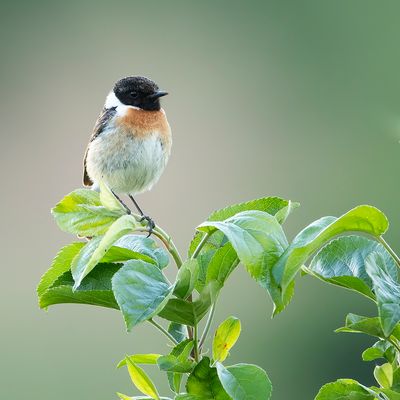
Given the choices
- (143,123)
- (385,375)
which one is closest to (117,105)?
(143,123)

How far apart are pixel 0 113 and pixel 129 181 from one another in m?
11.8

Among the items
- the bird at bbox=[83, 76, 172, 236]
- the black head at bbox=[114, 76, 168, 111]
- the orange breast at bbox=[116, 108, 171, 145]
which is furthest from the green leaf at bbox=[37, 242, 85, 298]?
the black head at bbox=[114, 76, 168, 111]

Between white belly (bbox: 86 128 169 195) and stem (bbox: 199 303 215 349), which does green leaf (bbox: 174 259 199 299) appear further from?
white belly (bbox: 86 128 169 195)

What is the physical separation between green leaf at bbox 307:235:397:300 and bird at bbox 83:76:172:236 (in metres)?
2.87

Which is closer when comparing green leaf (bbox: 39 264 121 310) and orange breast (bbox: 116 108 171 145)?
green leaf (bbox: 39 264 121 310)

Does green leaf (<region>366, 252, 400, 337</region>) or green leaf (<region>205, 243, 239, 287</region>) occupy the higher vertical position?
green leaf (<region>205, 243, 239, 287</region>)

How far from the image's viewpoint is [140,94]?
457 centimetres

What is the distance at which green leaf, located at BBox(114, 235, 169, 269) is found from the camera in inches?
50.1

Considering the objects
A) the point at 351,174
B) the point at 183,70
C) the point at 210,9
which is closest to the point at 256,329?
the point at 351,174

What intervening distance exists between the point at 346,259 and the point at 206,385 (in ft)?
0.78

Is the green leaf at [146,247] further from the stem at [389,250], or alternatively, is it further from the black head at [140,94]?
the black head at [140,94]

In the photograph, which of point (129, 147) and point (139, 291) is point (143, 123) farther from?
point (139, 291)

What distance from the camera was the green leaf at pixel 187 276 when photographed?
3.73 ft

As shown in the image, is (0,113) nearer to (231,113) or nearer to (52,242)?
(231,113)
